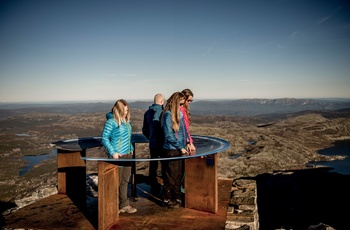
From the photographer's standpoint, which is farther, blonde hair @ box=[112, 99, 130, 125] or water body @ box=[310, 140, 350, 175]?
water body @ box=[310, 140, 350, 175]

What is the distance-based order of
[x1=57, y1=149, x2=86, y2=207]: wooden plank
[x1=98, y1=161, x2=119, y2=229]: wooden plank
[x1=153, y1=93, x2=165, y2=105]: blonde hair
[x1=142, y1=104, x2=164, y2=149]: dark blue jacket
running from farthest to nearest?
[x1=57, y1=149, x2=86, y2=207]: wooden plank
[x1=153, y1=93, x2=165, y2=105]: blonde hair
[x1=142, y1=104, x2=164, y2=149]: dark blue jacket
[x1=98, y1=161, x2=119, y2=229]: wooden plank

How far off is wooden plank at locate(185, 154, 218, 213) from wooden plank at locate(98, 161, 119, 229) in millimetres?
1628

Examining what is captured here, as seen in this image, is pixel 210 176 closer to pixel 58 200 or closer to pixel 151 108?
pixel 151 108

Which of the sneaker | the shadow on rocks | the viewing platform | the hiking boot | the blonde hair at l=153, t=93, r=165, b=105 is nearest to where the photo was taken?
the viewing platform

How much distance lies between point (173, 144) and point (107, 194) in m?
1.61

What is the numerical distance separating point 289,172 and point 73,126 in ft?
312

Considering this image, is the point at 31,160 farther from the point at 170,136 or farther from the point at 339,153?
the point at 170,136

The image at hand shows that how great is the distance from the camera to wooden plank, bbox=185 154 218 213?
569 centimetres

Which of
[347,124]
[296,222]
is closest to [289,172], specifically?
[296,222]

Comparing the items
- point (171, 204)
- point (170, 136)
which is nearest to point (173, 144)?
point (170, 136)

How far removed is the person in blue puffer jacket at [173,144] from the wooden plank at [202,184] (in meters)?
0.23

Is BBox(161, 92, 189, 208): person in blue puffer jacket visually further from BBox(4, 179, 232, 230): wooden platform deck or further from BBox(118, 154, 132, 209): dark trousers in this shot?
BBox(118, 154, 132, 209): dark trousers

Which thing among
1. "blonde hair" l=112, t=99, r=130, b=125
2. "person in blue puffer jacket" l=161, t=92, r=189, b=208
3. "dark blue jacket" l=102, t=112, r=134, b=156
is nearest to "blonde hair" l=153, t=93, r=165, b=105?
"person in blue puffer jacket" l=161, t=92, r=189, b=208

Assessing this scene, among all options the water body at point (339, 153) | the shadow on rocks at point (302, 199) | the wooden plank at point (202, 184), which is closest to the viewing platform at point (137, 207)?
the wooden plank at point (202, 184)
